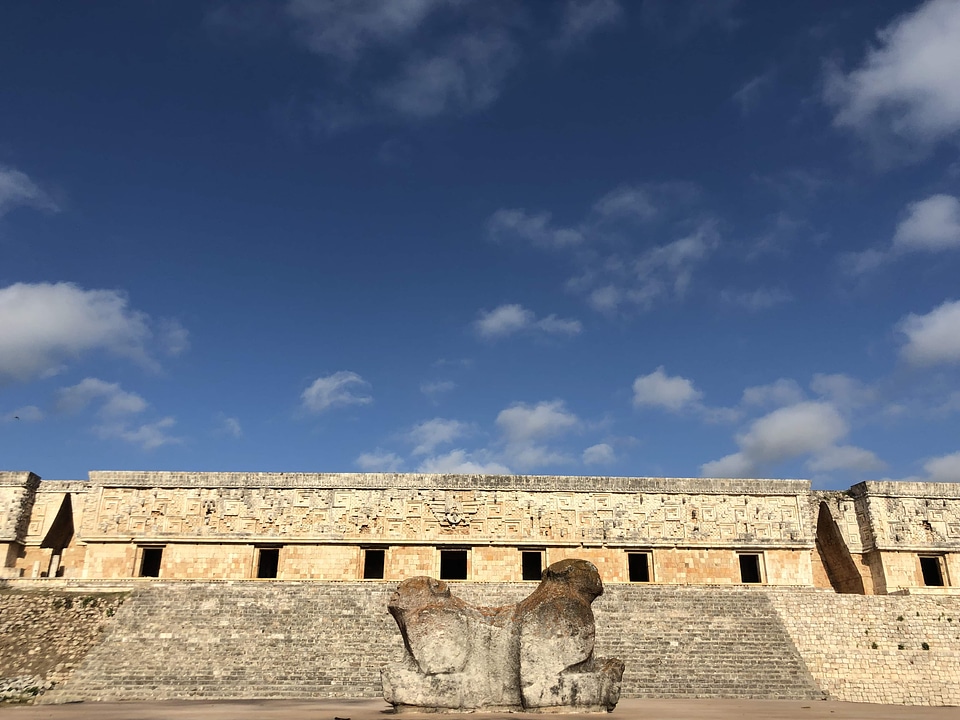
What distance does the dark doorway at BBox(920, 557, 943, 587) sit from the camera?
864 inches

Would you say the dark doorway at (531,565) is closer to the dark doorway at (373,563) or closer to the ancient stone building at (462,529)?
the ancient stone building at (462,529)

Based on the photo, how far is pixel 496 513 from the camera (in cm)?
2109

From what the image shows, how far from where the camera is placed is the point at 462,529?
2086 cm

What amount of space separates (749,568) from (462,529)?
865 centimetres

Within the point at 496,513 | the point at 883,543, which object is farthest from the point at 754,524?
the point at 496,513

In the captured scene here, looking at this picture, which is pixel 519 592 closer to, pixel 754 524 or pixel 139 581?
pixel 754 524

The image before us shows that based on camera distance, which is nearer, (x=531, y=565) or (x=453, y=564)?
(x=531, y=565)

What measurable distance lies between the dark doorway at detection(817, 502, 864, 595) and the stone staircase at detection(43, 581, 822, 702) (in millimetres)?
5266

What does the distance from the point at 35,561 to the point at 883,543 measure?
25.6 m

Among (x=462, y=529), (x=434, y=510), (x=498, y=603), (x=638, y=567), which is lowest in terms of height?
(x=498, y=603)

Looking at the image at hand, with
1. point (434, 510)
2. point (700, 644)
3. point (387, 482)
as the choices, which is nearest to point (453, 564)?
point (434, 510)

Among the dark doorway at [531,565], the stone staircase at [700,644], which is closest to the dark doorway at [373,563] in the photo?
the dark doorway at [531,565]

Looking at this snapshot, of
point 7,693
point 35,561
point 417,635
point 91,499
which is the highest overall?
point 91,499

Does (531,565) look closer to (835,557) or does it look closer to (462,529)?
Result: (462,529)
